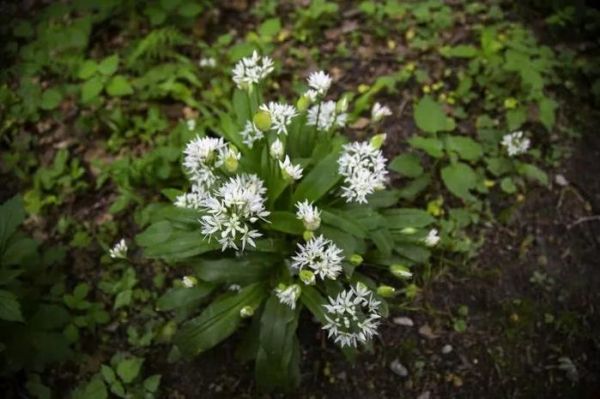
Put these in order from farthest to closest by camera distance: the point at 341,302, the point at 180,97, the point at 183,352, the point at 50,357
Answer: the point at 180,97, the point at 50,357, the point at 183,352, the point at 341,302

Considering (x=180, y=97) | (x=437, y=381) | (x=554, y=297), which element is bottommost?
(x=437, y=381)

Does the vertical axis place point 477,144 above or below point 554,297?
above

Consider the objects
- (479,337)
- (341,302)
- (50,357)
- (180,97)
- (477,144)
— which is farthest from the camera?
(180,97)

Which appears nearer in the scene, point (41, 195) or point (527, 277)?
point (527, 277)

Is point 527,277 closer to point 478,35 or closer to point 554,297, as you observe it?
point 554,297

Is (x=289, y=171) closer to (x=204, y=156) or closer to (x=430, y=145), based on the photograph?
(x=204, y=156)

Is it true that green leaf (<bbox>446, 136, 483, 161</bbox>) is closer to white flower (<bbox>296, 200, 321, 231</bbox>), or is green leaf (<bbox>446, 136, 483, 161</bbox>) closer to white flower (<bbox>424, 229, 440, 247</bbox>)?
white flower (<bbox>424, 229, 440, 247</bbox>)

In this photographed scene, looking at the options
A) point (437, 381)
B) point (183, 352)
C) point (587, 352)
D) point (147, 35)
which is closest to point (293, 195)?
point (183, 352)
